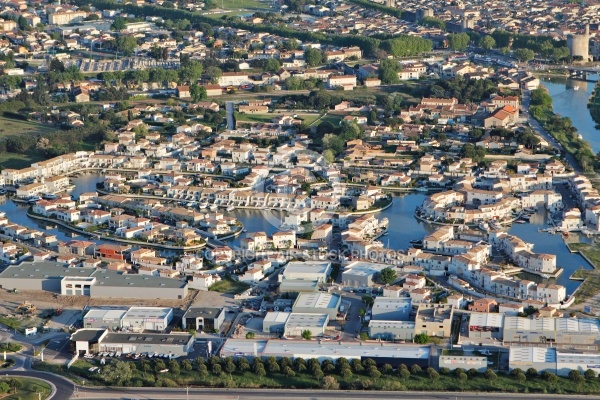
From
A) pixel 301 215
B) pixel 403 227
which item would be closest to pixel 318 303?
pixel 301 215

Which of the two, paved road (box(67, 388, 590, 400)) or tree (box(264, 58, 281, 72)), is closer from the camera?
paved road (box(67, 388, 590, 400))

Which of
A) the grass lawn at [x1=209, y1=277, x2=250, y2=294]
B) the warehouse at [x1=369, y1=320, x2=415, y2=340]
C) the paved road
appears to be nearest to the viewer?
the paved road

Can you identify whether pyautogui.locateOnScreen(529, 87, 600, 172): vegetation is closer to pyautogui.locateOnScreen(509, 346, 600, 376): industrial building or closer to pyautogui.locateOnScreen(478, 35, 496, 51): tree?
pyautogui.locateOnScreen(478, 35, 496, 51): tree

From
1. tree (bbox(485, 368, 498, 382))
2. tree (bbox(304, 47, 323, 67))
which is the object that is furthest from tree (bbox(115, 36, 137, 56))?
tree (bbox(485, 368, 498, 382))

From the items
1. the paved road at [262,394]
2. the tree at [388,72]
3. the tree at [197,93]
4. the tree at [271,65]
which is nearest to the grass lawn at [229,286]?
the paved road at [262,394]

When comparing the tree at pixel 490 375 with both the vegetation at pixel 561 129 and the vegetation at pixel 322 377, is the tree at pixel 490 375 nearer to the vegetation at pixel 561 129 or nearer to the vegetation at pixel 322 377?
the vegetation at pixel 322 377

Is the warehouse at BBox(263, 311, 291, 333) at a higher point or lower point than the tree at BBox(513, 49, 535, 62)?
lower

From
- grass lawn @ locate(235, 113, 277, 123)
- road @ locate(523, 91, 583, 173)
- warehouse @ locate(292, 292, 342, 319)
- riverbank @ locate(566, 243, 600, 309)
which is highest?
grass lawn @ locate(235, 113, 277, 123)
